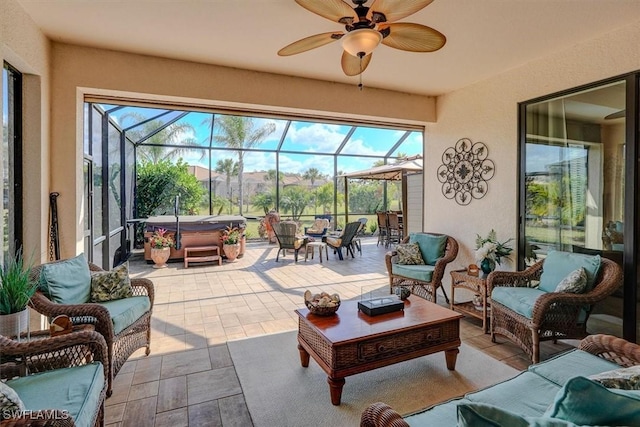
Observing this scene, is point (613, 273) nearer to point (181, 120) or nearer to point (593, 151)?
point (593, 151)

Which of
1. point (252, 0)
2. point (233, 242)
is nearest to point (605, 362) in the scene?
point (252, 0)

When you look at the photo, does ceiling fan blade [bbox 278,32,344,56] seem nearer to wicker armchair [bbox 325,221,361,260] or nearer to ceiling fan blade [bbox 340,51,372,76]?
ceiling fan blade [bbox 340,51,372,76]

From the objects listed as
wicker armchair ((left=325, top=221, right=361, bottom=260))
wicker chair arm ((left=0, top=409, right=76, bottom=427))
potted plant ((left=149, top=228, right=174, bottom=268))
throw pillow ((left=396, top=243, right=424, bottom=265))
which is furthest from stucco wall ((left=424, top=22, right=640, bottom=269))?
potted plant ((left=149, top=228, right=174, bottom=268))

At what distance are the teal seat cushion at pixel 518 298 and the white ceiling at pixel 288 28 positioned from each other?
2.33 meters

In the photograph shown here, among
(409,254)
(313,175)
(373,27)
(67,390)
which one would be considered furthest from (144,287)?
(313,175)

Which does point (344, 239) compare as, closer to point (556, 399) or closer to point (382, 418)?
point (382, 418)

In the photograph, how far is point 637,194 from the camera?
2811mm

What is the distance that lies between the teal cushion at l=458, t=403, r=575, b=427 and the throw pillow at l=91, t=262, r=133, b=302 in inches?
111

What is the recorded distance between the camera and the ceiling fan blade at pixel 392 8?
1.84m

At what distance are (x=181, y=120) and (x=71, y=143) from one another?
570cm

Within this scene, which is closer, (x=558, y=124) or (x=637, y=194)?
(x=637, y=194)

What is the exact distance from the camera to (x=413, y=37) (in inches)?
86.4

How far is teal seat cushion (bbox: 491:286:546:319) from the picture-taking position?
2686mm

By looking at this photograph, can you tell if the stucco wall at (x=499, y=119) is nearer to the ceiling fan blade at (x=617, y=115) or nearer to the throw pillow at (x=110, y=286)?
the ceiling fan blade at (x=617, y=115)
